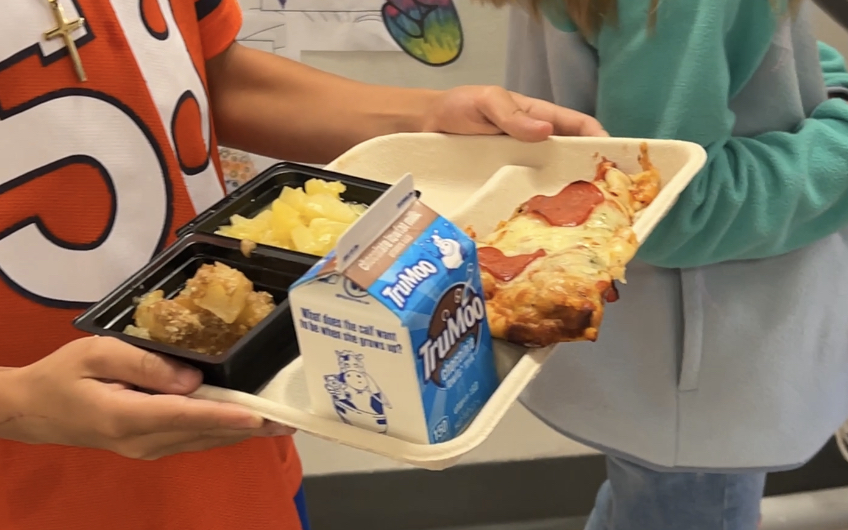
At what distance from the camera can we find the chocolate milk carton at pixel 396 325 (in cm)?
46

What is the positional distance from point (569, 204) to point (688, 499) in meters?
0.51

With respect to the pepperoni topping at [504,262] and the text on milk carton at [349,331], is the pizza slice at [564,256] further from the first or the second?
the text on milk carton at [349,331]

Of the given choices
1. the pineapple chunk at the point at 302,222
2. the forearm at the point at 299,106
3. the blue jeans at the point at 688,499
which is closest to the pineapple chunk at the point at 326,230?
the pineapple chunk at the point at 302,222

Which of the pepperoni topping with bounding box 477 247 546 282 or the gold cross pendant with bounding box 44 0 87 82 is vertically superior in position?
the gold cross pendant with bounding box 44 0 87 82

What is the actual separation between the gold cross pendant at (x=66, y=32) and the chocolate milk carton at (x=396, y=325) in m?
0.30

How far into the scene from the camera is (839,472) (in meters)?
1.67

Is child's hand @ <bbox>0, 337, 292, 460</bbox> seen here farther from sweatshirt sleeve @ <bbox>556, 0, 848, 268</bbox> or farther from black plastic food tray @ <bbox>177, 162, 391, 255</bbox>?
sweatshirt sleeve @ <bbox>556, 0, 848, 268</bbox>

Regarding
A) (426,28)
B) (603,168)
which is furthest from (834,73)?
(426,28)

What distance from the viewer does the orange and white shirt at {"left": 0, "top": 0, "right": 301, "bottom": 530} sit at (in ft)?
2.03

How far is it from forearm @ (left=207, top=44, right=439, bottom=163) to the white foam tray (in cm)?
5

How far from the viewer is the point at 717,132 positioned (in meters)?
0.76

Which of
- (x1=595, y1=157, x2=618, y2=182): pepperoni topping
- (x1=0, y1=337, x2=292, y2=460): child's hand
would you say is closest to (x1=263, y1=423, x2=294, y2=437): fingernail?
(x1=0, y1=337, x2=292, y2=460): child's hand

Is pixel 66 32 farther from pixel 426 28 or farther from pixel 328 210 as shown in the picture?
pixel 426 28

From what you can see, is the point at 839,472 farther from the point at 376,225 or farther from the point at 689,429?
the point at 376,225
